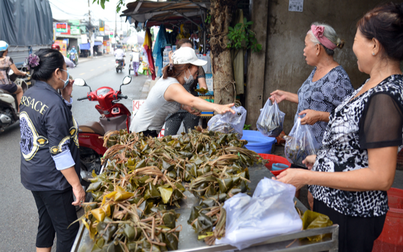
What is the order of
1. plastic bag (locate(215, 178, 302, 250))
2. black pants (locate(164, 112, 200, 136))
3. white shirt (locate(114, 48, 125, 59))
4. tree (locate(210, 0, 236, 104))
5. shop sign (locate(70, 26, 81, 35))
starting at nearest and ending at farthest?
plastic bag (locate(215, 178, 302, 250))
black pants (locate(164, 112, 200, 136))
tree (locate(210, 0, 236, 104))
white shirt (locate(114, 48, 125, 59))
shop sign (locate(70, 26, 81, 35))

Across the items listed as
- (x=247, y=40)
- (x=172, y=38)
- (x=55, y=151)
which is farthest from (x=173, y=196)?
(x=172, y=38)

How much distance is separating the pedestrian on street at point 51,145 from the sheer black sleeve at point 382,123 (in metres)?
1.92

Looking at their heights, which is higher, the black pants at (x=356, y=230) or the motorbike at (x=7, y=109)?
the black pants at (x=356, y=230)

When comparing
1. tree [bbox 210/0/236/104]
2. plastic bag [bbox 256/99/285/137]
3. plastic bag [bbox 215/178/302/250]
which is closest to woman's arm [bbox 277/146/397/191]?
plastic bag [bbox 215/178/302/250]

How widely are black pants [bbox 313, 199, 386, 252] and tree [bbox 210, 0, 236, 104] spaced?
3.34 metres

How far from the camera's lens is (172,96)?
2.64 meters

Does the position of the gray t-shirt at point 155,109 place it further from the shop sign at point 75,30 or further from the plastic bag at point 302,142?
the shop sign at point 75,30

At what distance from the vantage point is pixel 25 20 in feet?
37.3

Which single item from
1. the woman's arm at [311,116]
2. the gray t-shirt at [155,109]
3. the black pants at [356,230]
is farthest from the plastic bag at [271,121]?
the black pants at [356,230]

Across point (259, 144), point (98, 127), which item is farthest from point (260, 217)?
point (98, 127)

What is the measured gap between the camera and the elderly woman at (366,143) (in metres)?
1.29

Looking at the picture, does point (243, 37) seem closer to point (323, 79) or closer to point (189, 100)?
point (323, 79)

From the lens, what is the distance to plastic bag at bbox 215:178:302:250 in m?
1.16

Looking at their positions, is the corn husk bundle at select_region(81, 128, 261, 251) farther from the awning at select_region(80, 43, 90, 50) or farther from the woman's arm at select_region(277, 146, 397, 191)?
the awning at select_region(80, 43, 90, 50)
